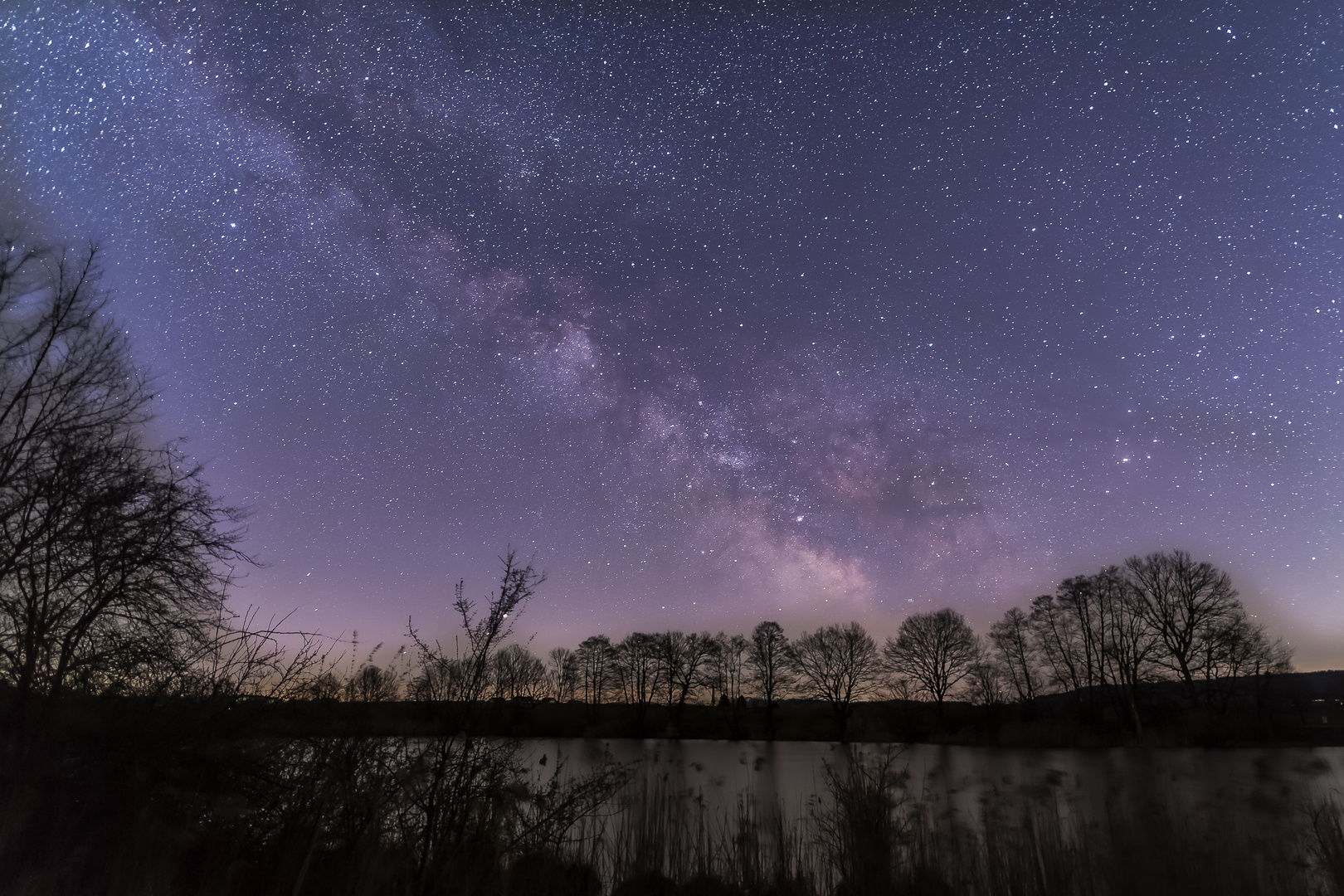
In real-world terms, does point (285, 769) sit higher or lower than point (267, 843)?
higher

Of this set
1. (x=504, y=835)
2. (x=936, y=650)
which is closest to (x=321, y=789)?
(x=504, y=835)

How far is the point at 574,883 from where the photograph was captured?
29.8 feet

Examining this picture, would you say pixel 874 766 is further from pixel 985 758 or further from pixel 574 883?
pixel 985 758

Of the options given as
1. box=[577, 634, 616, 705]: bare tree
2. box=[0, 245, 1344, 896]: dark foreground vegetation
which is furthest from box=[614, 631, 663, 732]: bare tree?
box=[0, 245, 1344, 896]: dark foreground vegetation

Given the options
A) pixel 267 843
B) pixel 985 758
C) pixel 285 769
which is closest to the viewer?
pixel 267 843

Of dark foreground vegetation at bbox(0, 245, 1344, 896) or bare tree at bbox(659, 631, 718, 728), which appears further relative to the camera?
bare tree at bbox(659, 631, 718, 728)

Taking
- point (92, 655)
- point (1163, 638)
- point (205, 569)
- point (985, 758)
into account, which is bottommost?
point (985, 758)

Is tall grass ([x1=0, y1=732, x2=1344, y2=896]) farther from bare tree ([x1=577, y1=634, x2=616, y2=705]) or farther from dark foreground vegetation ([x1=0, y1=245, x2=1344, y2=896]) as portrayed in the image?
bare tree ([x1=577, y1=634, x2=616, y2=705])

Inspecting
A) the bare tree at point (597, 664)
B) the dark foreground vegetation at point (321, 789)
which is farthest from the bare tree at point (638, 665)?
the dark foreground vegetation at point (321, 789)

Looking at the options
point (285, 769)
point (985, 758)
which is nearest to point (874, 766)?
point (285, 769)

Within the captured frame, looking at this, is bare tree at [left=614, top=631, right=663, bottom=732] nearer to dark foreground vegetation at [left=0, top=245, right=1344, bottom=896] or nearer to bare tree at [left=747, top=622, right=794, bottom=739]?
bare tree at [left=747, top=622, right=794, bottom=739]

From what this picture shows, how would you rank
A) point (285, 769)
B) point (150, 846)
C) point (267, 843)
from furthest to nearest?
1. point (285, 769)
2. point (267, 843)
3. point (150, 846)

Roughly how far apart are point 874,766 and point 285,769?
9.07 m

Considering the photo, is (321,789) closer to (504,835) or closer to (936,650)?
(504,835)
